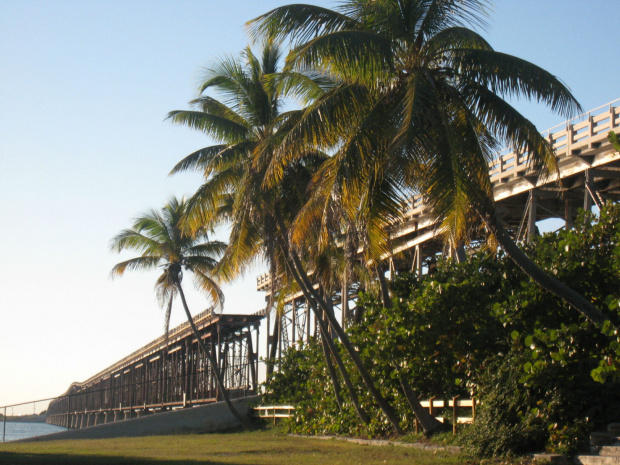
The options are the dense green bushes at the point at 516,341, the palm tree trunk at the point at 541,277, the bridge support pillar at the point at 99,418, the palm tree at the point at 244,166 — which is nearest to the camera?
the palm tree trunk at the point at 541,277

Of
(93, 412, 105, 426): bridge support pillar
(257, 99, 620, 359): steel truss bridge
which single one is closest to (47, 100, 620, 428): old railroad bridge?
(257, 99, 620, 359): steel truss bridge

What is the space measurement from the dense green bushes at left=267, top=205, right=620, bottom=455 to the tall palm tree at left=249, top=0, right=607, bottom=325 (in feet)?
5.06

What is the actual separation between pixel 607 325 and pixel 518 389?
10.8 ft

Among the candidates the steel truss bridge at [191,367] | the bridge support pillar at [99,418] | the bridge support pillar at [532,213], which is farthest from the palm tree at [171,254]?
the bridge support pillar at [99,418]

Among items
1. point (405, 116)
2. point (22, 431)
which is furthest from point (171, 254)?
point (22, 431)

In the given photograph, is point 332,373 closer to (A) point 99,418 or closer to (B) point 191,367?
(B) point 191,367

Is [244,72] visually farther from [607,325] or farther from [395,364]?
[607,325]

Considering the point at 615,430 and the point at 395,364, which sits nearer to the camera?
the point at 615,430

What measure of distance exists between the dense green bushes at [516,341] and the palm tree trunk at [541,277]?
255 mm

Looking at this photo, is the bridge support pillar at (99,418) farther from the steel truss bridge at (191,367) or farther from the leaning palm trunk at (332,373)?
the leaning palm trunk at (332,373)

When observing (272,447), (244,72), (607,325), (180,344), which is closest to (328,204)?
(607,325)

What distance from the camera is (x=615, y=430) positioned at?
10.3m

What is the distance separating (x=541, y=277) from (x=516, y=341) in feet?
4.71

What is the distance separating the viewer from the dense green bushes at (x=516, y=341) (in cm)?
1061
